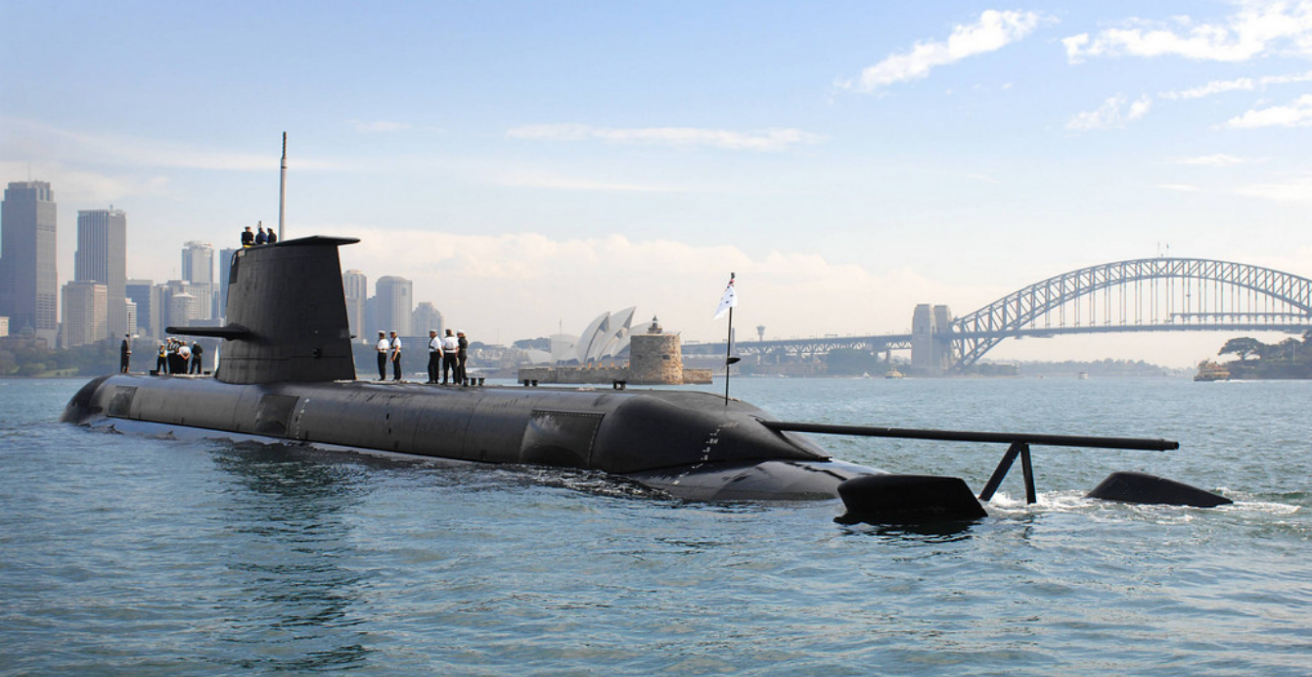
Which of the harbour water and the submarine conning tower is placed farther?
the submarine conning tower

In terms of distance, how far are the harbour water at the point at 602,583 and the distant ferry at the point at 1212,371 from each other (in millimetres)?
157280

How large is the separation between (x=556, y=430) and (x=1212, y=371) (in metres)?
164

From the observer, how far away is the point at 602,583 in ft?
31.5

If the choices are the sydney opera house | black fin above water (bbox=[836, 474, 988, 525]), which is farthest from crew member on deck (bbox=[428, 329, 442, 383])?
the sydney opera house

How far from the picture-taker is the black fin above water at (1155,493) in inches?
555

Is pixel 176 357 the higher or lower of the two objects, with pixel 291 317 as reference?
lower

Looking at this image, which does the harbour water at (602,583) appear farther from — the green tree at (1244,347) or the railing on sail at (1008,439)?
the green tree at (1244,347)

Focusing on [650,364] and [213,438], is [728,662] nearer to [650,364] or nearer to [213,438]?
[213,438]

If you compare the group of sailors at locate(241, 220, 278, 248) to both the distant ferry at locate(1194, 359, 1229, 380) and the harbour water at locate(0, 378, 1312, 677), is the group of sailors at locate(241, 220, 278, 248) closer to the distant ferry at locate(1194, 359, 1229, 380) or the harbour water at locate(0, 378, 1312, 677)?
the harbour water at locate(0, 378, 1312, 677)

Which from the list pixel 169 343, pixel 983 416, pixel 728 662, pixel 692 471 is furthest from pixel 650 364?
pixel 728 662

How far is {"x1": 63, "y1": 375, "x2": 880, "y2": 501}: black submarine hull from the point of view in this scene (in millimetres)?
14117

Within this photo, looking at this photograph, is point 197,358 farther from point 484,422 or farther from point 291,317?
point 484,422

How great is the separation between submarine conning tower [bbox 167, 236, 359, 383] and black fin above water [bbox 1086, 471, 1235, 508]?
49.0 ft

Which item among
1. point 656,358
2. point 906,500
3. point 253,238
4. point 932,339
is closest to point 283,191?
point 253,238
